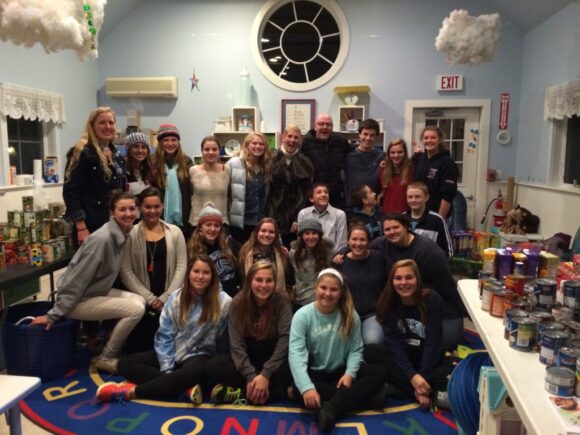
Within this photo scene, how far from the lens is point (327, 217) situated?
330 centimetres

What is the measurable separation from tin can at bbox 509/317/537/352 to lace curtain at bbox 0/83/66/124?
4.49 meters

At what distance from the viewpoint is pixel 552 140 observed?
471cm

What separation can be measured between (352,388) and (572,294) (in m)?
1.21

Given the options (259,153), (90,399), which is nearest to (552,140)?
(259,153)

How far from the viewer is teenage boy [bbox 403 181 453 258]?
3129mm

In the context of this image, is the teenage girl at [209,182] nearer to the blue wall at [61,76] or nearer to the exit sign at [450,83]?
the blue wall at [61,76]

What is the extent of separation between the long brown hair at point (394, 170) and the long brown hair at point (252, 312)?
1.31m

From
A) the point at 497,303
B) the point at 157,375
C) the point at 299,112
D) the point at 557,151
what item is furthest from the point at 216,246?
the point at 557,151

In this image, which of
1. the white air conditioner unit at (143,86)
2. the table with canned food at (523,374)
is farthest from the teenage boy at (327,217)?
the white air conditioner unit at (143,86)

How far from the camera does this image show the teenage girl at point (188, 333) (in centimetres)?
258

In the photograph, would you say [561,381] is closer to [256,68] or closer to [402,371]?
[402,371]

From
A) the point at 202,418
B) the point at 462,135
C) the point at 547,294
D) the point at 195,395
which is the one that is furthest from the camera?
the point at 462,135

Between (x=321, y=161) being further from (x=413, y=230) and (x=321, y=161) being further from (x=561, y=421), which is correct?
(x=561, y=421)

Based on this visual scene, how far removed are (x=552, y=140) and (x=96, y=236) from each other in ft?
14.0
